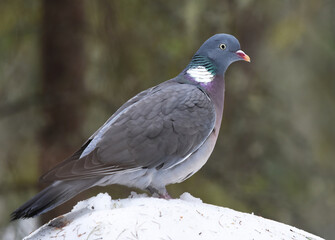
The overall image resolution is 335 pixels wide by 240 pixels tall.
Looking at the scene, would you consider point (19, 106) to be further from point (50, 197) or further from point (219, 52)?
point (50, 197)

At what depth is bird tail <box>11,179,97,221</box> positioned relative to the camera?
387 cm

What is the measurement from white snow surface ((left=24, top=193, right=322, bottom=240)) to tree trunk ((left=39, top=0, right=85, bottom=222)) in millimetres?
2818

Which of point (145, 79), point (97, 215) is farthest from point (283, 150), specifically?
point (97, 215)

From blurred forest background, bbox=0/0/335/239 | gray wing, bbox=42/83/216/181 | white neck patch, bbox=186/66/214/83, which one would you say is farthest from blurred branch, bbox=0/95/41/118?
white neck patch, bbox=186/66/214/83

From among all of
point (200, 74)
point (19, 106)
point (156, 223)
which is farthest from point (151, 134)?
point (19, 106)

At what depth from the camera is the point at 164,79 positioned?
6484mm

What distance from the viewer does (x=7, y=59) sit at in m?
6.70

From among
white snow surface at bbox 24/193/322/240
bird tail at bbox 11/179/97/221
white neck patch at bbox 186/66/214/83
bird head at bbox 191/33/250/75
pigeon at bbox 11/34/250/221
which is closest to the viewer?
white snow surface at bbox 24/193/322/240

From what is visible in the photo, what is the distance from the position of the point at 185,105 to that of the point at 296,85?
3479 mm

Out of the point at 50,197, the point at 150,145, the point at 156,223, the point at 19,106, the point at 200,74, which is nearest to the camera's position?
the point at 156,223

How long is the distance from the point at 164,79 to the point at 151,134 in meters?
2.10

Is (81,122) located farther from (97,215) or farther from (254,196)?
(97,215)

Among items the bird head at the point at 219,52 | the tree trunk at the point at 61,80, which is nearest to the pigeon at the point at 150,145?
the bird head at the point at 219,52

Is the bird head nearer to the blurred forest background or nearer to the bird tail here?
the blurred forest background
